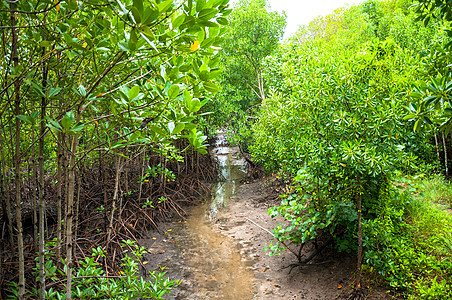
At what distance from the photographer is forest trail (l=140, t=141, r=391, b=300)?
14.3 ft

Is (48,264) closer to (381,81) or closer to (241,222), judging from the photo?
(381,81)

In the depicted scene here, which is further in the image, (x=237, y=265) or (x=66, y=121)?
(x=237, y=265)

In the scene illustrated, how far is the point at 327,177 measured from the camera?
386 centimetres

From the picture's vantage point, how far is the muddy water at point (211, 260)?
4.66 metres

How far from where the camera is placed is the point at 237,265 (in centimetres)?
544

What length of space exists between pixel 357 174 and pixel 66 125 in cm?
324

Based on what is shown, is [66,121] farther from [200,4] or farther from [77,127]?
[200,4]

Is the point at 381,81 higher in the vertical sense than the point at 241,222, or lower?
higher

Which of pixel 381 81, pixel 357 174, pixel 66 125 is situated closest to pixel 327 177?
pixel 357 174

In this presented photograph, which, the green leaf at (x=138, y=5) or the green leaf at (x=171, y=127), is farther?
the green leaf at (x=171, y=127)

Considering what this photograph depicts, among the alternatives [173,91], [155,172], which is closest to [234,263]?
[155,172]

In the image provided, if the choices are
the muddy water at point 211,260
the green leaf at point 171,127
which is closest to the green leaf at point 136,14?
Result: the green leaf at point 171,127

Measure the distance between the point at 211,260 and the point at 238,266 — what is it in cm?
58

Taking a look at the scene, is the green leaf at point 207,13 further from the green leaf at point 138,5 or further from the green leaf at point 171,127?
the green leaf at point 171,127
